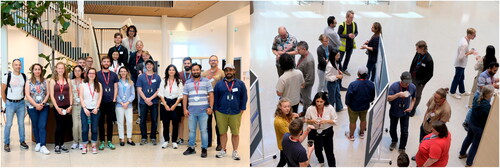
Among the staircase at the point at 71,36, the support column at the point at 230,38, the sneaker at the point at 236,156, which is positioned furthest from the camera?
the support column at the point at 230,38

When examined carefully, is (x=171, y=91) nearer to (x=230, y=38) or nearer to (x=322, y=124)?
(x=322, y=124)

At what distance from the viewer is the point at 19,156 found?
19.8ft

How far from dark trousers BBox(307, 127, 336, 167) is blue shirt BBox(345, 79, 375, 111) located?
288 mm

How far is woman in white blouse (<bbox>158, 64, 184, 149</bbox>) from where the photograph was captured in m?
6.54

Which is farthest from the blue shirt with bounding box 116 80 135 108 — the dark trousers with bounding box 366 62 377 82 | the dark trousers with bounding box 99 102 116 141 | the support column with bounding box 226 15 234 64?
the support column with bounding box 226 15 234 64

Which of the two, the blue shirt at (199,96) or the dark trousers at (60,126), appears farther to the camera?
the dark trousers at (60,126)

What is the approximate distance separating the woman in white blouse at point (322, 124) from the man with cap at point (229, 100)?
1.58 m

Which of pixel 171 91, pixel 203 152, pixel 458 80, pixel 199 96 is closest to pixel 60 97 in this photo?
pixel 171 91

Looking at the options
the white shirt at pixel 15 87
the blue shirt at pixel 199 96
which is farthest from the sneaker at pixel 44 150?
the blue shirt at pixel 199 96

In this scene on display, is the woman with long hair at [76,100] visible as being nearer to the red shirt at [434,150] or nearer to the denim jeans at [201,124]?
the denim jeans at [201,124]

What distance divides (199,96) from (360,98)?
232cm

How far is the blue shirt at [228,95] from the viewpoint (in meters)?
5.68

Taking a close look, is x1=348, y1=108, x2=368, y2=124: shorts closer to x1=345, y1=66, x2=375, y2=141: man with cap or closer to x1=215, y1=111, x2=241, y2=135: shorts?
x1=345, y1=66, x2=375, y2=141: man with cap

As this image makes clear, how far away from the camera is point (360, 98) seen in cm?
427
